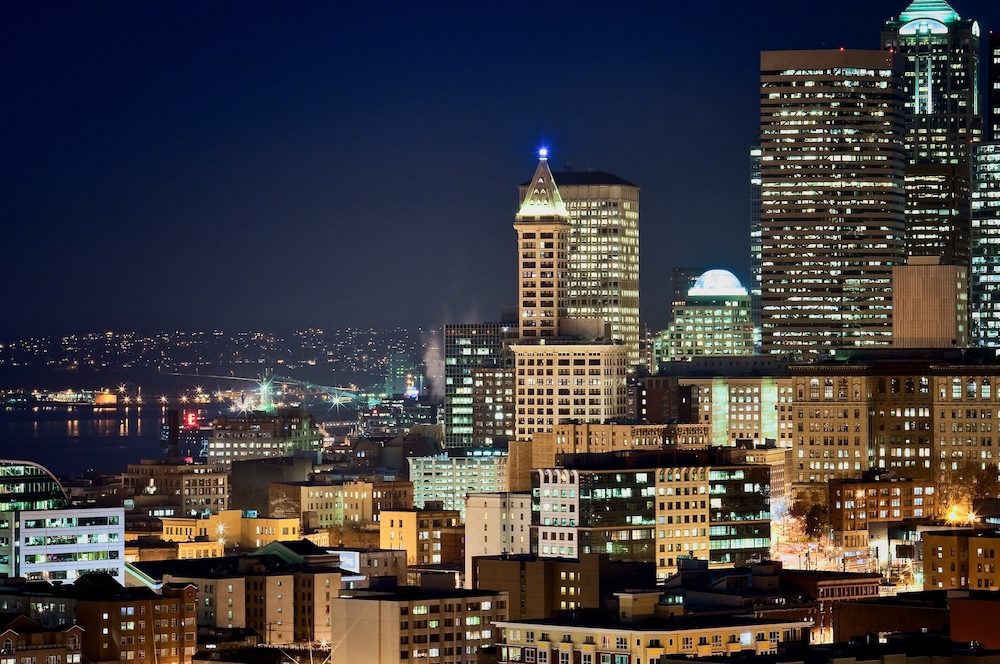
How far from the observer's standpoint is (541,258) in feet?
632

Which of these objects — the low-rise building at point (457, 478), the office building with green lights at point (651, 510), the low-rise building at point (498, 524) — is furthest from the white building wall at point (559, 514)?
the low-rise building at point (457, 478)

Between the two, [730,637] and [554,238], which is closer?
[730,637]

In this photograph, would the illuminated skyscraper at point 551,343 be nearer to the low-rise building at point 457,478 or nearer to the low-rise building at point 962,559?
the low-rise building at point 457,478

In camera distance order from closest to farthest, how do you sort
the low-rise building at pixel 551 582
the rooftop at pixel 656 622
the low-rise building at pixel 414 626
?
the rooftop at pixel 656 622
the low-rise building at pixel 414 626
the low-rise building at pixel 551 582

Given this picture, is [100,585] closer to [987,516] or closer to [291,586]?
[291,586]

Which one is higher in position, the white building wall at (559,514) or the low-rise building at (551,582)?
the white building wall at (559,514)

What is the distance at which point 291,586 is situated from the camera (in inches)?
4656

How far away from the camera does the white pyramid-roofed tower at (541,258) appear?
630ft

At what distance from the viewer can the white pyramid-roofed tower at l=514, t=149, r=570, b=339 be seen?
19212cm

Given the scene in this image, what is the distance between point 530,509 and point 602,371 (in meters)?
51.8

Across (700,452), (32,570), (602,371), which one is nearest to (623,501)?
(700,452)

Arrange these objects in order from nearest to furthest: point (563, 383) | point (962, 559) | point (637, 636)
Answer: point (637, 636) → point (962, 559) → point (563, 383)

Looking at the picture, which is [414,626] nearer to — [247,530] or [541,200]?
[247,530]

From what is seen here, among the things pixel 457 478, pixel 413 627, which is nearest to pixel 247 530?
pixel 457 478
